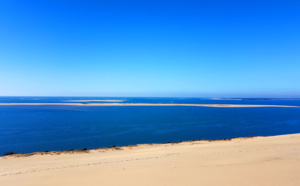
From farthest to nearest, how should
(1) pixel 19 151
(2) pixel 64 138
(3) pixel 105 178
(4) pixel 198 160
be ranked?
(2) pixel 64 138, (1) pixel 19 151, (4) pixel 198 160, (3) pixel 105 178

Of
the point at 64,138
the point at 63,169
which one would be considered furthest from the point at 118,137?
the point at 63,169

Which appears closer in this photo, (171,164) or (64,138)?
(171,164)

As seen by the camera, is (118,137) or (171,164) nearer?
(171,164)

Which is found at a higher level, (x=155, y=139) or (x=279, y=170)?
(x=279, y=170)

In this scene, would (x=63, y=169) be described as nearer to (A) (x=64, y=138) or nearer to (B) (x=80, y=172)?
(B) (x=80, y=172)

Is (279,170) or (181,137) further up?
(279,170)

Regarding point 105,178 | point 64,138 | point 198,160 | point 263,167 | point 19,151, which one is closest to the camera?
point 105,178

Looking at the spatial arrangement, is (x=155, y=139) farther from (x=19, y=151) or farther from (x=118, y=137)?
(x=19, y=151)

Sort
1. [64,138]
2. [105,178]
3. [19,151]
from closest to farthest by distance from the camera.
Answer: [105,178], [19,151], [64,138]

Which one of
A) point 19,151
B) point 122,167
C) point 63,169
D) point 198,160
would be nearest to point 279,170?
point 198,160
